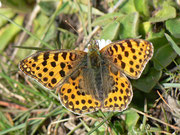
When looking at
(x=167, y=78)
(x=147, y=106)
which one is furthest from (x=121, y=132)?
(x=167, y=78)

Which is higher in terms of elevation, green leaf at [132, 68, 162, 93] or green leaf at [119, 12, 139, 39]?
green leaf at [119, 12, 139, 39]

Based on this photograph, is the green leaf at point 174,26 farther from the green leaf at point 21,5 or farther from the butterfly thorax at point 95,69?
the green leaf at point 21,5

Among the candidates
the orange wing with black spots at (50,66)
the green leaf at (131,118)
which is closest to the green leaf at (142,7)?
the orange wing with black spots at (50,66)

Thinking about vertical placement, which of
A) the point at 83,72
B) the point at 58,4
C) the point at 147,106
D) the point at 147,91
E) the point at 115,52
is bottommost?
the point at 147,106

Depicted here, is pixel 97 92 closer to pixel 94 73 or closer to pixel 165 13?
pixel 94 73

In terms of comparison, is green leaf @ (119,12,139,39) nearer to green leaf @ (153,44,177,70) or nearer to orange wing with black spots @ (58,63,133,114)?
green leaf @ (153,44,177,70)

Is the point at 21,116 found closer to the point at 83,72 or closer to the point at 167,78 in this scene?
the point at 83,72

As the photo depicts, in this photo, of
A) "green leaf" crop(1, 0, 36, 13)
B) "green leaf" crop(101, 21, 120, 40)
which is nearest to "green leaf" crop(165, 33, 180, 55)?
"green leaf" crop(101, 21, 120, 40)
